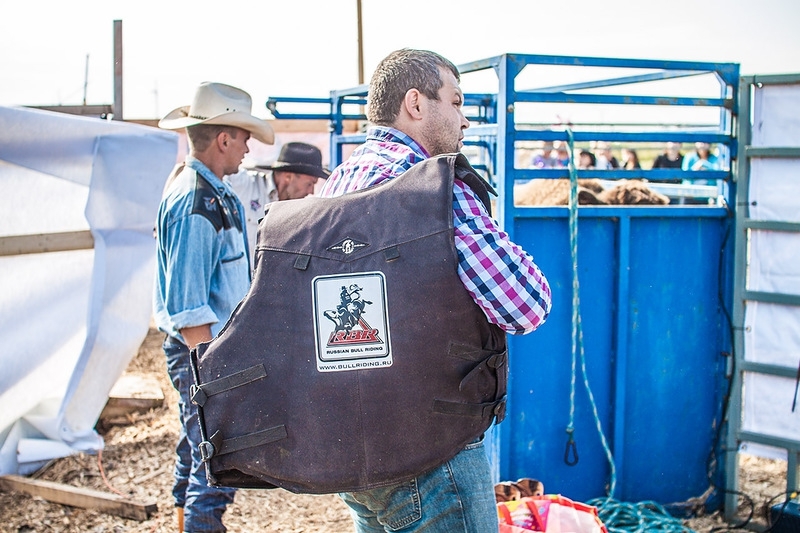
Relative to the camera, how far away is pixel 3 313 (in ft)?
14.9

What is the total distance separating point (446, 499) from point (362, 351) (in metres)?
0.41

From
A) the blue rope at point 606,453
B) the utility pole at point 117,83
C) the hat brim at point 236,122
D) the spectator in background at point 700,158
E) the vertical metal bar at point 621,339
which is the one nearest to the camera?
the hat brim at point 236,122

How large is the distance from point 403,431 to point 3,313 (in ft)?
12.2

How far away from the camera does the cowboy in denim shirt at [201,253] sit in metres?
3.00

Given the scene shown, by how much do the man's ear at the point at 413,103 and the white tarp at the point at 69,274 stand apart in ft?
10.9

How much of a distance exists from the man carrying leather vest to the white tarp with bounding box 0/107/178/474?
3.28m

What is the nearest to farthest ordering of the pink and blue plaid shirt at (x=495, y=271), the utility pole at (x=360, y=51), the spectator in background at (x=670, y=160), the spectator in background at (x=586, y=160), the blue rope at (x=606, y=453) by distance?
the pink and blue plaid shirt at (x=495, y=271), the blue rope at (x=606, y=453), the spectator in background at (x=670, y=160), the spectator in background at (x=586, y=160), the utility pole at (x=360, y=51)

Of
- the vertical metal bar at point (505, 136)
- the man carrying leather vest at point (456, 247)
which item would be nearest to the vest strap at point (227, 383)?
the man carrying leather vest at point (456, 247)

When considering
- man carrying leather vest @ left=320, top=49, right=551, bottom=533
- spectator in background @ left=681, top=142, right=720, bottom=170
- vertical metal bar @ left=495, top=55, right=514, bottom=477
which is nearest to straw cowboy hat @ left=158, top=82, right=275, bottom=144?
vertical metal bar @ left=495, top=55, right=514, bottom=477

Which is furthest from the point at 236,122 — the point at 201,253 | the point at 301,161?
the point at 301,161

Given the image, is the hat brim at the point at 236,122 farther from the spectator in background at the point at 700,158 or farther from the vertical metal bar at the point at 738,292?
the spectator in background at the point at 700,158

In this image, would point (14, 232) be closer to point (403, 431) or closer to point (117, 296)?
point (117, 296)

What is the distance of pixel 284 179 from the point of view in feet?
19.4

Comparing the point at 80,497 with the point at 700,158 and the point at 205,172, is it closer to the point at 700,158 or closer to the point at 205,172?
the point at 205,172
